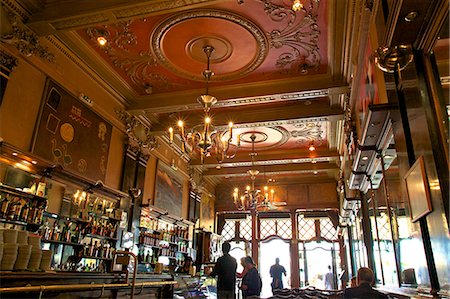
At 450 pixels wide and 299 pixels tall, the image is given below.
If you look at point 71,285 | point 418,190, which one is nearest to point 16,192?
point 71,285

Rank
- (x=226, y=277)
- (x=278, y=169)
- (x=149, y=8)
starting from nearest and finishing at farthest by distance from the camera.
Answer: (x=149, y=8)
(x=226, y=277)
(x=278, y=169)

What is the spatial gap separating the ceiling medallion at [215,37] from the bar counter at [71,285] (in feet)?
12.5

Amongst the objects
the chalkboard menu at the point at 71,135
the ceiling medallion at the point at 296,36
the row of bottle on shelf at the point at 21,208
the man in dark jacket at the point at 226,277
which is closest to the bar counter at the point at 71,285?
the man in dark jacket at the point at 226,277

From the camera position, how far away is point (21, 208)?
15.6 ft

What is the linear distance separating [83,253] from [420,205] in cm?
536

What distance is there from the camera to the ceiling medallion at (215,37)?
17.2ft

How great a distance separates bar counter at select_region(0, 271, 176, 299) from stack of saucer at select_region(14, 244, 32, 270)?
0.32 metres

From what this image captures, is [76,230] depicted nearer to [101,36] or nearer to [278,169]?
[101,36]

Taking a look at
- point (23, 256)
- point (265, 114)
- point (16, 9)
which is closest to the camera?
point (23, 256)

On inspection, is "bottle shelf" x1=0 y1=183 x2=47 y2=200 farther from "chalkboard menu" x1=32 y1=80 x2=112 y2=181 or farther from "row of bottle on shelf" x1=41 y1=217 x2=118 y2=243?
"chalkboard menu" x1=32 y1=80 x2=112 y2=181

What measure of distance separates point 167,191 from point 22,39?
563cm

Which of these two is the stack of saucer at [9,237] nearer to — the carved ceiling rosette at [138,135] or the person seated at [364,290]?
the person seated at [364,290]

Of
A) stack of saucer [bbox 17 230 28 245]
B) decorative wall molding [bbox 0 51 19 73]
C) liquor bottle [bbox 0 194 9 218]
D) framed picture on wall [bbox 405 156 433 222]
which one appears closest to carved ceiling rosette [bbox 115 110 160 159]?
decorative wall molding [bbox 0 51 19 73]

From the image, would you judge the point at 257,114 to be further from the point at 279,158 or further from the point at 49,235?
the point at 49,235
